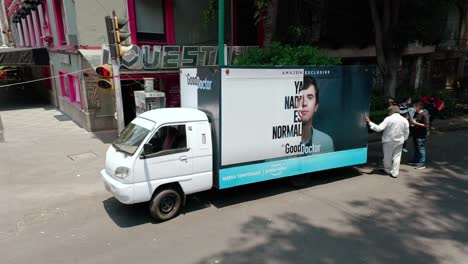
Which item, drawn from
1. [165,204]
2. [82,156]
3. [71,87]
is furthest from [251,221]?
[71,87]

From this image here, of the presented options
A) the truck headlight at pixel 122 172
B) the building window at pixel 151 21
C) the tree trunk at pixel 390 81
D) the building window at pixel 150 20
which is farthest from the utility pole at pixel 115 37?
the tree trunk at pixel 390 81

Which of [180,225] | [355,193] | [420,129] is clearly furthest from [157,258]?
[420,129]

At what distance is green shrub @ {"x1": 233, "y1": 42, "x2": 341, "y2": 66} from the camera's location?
31.7ft

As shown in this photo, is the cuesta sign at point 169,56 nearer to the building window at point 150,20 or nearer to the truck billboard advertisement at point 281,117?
the building window at point 150,20

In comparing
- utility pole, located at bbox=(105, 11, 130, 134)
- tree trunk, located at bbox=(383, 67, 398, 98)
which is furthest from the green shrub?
tree trunk, located at bbox=(383, 67, 398, 98)

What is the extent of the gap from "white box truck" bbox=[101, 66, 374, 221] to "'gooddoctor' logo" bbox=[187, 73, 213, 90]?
0.02m

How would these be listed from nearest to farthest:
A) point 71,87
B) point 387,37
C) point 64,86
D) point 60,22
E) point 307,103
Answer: point 307,103
point 387,37
point 60,22
point 71,87
point 64,86

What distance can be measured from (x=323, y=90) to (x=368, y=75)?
1566 millimetres

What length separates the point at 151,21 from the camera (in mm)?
13031

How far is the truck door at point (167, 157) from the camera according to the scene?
563cm

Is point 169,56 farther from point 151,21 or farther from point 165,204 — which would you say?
point 165,204

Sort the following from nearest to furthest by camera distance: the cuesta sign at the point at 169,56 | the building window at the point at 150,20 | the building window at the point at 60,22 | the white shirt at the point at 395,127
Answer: the white shirt at the point at 395,127 < the cuesta sign at the point at 169,56 < the building window at the point at 150,20 < the building window at the point at 60,22

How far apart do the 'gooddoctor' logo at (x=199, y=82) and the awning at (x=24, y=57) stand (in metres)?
13.6

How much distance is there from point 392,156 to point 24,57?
17.2 m
